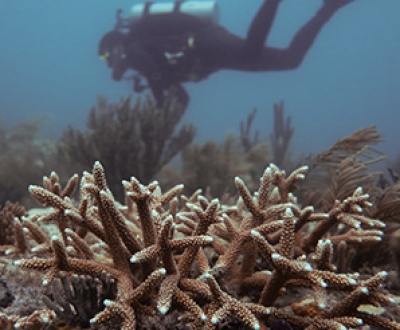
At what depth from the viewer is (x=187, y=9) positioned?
1044 cm

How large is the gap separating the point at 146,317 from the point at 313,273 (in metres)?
0.96

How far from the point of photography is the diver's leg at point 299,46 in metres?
10.9

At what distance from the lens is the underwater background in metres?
94.4

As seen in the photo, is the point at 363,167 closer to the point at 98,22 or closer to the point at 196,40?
the point at 196,40

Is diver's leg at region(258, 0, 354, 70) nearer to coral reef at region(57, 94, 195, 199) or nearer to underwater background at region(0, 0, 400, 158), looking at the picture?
coral reef at region(57, 94, 195, 199)

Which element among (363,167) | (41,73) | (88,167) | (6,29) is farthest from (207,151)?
(6,29)

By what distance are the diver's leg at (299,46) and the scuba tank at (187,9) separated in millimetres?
2038

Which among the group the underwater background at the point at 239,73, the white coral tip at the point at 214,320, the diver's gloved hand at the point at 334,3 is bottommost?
the white coral tip at the point at 214,320

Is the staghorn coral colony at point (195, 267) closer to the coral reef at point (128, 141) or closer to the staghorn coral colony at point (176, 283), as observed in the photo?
the staghorn coral colony at point (176, 283)

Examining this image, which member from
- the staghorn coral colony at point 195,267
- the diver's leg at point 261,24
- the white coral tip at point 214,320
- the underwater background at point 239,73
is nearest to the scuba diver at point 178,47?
the diver's leg at point 261,24

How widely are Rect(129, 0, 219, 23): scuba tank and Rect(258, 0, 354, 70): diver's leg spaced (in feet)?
6.69

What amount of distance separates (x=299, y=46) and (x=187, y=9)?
3880mm

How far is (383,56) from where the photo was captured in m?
115

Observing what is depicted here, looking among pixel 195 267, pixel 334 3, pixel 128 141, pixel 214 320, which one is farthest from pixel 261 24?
pixel 214 320
